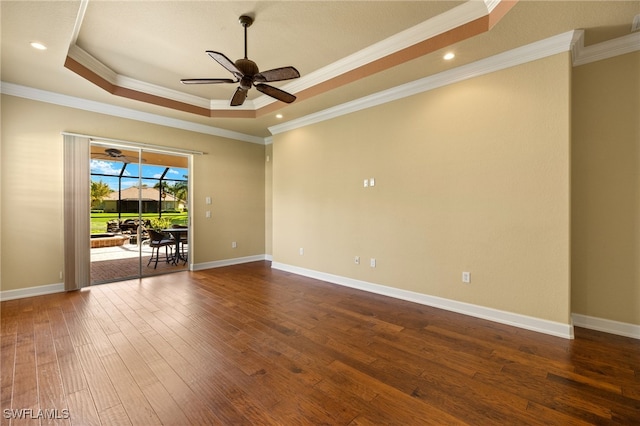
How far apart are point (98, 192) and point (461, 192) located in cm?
592

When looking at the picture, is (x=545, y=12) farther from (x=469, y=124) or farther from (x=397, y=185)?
(x=397, y=185)

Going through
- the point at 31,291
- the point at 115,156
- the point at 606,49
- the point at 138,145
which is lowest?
the point at 31,291

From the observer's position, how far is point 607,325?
2.83m

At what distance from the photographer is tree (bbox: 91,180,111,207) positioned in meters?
4.67

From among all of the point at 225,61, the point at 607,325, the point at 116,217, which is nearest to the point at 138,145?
the point at 116,217

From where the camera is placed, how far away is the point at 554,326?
9.01 feet

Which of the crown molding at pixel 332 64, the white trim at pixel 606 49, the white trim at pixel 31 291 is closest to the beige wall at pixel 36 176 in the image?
the white trim at pixel 31 291

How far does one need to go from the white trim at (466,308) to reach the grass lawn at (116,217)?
332 centimetres

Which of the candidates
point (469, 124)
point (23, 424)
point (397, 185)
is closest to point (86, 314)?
point (23, 424)

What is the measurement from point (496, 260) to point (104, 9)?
495cm

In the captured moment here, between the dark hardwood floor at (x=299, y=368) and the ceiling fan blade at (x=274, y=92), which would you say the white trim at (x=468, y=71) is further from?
the dark hardwood floor at (x=299, y=368)

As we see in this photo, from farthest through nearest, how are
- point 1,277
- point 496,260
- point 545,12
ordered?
point 1,277
point 496,260
point 545,12

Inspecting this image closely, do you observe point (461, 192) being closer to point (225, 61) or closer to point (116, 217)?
point (225, 61)

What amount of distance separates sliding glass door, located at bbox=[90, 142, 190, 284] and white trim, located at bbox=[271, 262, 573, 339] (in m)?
3.49
